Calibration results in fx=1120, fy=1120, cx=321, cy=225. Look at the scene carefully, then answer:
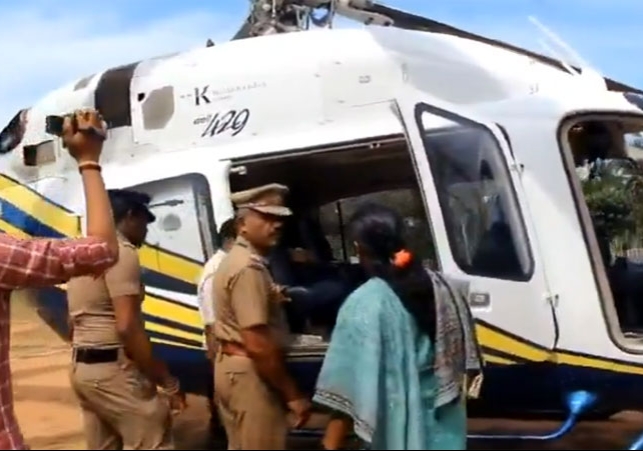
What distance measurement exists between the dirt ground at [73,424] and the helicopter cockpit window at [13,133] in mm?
Result: 1303

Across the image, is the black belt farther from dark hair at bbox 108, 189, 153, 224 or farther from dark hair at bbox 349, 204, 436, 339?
dark hair at bbox 349, 204, 436, 339

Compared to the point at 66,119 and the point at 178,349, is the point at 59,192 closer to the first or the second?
the point at 178,349

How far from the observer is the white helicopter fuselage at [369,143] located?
5.87m

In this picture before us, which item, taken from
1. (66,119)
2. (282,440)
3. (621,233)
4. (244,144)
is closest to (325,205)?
(244,144)

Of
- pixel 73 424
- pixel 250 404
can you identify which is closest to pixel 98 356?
pixel 250 404

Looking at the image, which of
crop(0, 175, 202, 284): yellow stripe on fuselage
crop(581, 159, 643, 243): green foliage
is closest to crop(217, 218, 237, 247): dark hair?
crop(0, 175, 202, 284): yellow stripe on fuselage

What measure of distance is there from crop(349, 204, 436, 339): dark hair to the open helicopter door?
217 cm

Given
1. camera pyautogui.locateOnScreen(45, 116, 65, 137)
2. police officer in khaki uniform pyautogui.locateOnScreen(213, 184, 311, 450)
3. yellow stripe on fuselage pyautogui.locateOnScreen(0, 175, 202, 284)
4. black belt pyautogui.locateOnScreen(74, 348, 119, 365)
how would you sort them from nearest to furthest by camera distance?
1. camera pyautogui.locateOnScreen(45, 116, 65, 137)
2. police officer in khaki uniform pyautogui.locateOnScreen(213, 184, 311, 450)
3. black belt pyautogui.locateOnScreen(74, 348, 119, 365)
4. yellow stripe on fuselage pyautogui.locateOnScreen(0, 175, 202, 284)

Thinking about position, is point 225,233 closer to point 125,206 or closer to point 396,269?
point 125,206

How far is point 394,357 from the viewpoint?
11.9 ft

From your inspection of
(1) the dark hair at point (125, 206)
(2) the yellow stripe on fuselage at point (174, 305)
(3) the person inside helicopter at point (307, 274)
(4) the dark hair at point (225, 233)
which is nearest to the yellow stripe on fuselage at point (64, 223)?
(2) the yellow stripe on fuselage at point (174, 305)

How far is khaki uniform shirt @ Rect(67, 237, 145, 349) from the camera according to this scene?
4.43 metres

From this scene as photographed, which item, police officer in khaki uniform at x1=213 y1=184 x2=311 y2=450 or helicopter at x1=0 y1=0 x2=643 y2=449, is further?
helicopter at x1=0 y1=0 x2=643 y2=449

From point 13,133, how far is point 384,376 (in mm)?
4909
